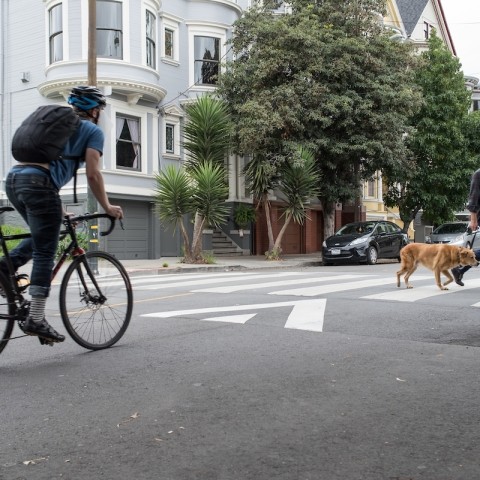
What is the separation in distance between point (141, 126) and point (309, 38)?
6.91 metres

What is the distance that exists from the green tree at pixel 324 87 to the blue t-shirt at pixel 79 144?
55.3ft

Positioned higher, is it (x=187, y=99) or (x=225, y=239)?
(x=187, y=99)

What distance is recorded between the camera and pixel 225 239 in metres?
27.0

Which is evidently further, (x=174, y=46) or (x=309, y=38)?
(x=174, y=46)

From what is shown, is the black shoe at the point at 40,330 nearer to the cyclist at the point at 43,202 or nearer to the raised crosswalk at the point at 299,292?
the cyclist at the point at 43,202

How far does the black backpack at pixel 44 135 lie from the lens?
4242 mm

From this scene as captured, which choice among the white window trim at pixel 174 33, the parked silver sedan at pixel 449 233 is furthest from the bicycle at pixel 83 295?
the parked silver sedan at pixel 449 233

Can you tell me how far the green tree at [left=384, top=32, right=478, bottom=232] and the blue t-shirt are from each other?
1038 inches

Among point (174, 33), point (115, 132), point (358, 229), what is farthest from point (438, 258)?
point (174, 33)

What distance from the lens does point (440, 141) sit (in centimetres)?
3000

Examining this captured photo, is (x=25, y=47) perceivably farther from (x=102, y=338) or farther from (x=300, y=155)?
(x=102, y=338)

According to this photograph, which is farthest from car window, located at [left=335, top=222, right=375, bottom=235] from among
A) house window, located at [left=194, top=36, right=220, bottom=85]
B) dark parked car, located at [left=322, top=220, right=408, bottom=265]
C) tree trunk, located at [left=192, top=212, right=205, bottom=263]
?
house window, located at [left=194, top=36, right=220, bottom=85]

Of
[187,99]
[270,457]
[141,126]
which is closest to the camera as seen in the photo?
[270,457]

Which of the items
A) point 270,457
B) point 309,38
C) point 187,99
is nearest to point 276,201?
point 187,99
